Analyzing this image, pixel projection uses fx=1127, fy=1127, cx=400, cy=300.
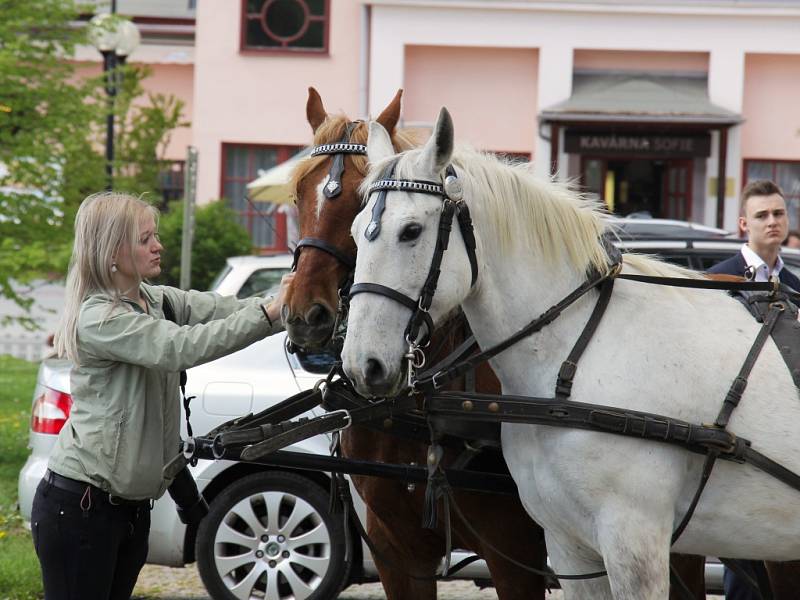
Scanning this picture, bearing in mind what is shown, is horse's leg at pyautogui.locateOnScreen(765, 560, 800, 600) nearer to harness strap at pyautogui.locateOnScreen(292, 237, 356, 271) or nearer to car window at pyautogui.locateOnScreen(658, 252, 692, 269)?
harness strap at pyautogui.locateOnScreen(292, 237, 356, 271)

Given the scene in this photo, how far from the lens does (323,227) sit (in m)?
4.05

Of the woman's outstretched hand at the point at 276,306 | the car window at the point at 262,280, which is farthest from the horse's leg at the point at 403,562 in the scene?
the car window at the point at 262,280

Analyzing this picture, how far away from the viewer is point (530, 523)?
4.22m

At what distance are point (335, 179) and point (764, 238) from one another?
85.1 inches

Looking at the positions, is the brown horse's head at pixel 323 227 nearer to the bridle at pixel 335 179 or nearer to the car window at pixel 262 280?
the bridle at pixel 335 179

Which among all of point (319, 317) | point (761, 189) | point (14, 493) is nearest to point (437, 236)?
point (319, 317)

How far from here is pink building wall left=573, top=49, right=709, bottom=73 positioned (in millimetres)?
18875

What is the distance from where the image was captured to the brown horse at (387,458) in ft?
12.8

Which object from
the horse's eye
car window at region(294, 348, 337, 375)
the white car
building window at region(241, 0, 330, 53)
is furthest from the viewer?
building window at region(241, 0, 330, 53)

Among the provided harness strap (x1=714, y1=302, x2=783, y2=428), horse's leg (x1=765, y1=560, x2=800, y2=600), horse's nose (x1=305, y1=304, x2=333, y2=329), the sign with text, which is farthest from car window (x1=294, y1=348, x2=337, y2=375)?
the sign with text

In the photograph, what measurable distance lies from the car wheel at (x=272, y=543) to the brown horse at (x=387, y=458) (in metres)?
1.51

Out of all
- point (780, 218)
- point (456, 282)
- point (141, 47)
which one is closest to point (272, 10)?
point (141, 47)

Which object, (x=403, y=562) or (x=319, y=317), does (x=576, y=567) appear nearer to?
(x=403, y=562)

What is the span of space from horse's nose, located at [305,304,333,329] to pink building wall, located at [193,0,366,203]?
15.6 metres
